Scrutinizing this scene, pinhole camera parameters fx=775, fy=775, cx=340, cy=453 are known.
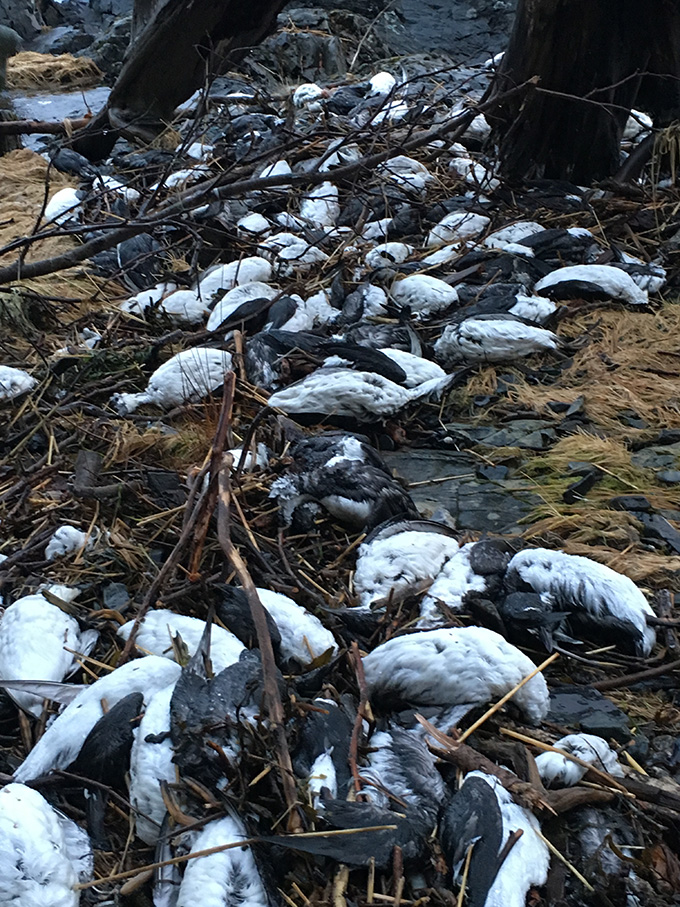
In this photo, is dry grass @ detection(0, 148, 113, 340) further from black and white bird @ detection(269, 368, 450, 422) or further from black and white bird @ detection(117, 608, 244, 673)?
black and white bird @ detection(117, 608, 244, 673)

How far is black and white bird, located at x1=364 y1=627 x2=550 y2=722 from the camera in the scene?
5.13 feet

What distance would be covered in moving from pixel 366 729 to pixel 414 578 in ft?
1.56

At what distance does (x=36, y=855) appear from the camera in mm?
1244

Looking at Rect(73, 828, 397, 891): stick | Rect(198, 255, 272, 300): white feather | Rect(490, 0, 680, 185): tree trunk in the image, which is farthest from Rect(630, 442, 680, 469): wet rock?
Rect(490, 0, 680, 185): tree trunk

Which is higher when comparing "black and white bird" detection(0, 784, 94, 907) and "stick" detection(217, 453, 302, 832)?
"stick" detection(217, 453, 302, 832)

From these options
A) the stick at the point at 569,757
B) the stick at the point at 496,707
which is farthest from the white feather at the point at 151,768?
the stick at the point at 569,757

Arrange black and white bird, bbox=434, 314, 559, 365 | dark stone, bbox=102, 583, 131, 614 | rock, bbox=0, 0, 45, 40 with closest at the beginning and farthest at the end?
dark stone, bbox=102, 583, 131, 614
black and white bird, bbox=434, 314, 559, 365
rock, bbox=0, 0, 45, 40

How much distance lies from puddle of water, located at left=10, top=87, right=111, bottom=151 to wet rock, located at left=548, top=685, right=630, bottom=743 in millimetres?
7071

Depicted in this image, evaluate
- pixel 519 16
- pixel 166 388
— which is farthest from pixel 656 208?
pixel 166 388

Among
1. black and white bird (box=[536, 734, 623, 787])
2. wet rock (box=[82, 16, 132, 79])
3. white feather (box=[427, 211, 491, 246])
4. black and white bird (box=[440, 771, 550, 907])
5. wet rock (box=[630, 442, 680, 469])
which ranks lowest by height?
wet rock (box=[630, 442, 680, 469])

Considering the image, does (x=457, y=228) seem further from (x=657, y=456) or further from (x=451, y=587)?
(x=451, y=587)

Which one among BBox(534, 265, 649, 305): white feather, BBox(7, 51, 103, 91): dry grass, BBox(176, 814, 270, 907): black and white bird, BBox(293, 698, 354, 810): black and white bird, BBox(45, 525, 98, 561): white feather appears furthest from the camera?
BBox(7, 51, 103, 91): dry grass

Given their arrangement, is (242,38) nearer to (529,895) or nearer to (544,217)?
(544,217)

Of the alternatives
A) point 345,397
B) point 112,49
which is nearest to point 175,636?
point 345,397
